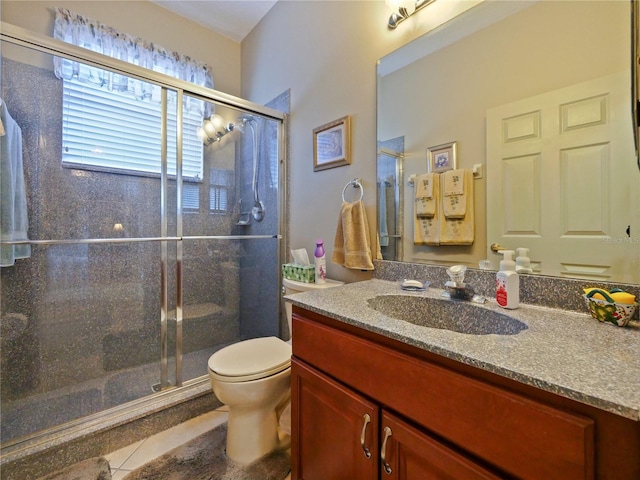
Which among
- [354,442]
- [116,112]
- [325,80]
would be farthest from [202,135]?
[354,442]

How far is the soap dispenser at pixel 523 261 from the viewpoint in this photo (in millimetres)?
939

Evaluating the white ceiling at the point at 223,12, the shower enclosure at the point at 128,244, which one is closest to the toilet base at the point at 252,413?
the shower enclosure at the point at 128,244

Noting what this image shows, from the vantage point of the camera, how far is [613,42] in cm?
79

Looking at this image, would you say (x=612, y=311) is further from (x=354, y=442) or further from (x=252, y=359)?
(x=252, y=359)

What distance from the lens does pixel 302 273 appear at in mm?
1596

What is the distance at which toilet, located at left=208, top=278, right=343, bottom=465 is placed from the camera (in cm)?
120

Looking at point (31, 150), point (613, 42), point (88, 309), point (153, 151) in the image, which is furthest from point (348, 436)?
point (31, 150)

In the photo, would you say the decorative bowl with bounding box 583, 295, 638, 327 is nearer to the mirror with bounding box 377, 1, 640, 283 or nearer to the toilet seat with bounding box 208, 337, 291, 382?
the mirror with bounding box 377, 1, 640, 283

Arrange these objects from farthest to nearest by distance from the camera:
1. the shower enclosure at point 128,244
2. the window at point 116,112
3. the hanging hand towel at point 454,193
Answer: the window at point 116,112 < the shower enclosure at point 128,244 < the hanging hand towel at point 454,193

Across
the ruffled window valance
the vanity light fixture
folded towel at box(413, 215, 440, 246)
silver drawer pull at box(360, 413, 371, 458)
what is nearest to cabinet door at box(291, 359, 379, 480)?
silver drawer pull at box(360, 413, 371, 458)

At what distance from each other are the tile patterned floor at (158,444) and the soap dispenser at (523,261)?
126 centimetres

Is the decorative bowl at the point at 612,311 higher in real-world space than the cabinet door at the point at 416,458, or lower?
higher

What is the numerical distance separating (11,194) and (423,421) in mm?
2053

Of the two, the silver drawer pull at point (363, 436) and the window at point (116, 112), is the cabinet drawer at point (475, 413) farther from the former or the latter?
the window at point (116, 112)
